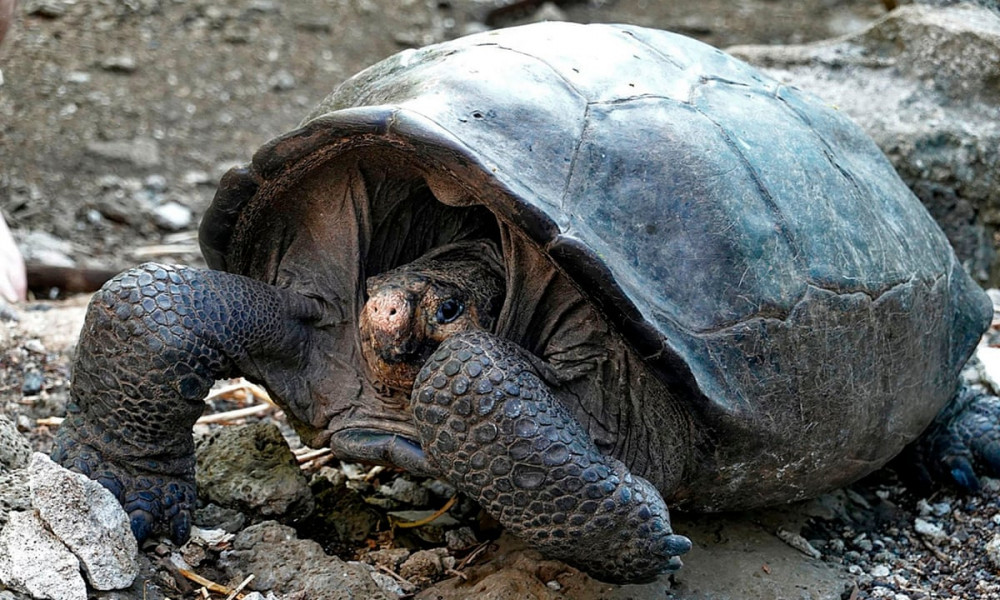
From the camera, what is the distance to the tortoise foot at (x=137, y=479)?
2.77 meters

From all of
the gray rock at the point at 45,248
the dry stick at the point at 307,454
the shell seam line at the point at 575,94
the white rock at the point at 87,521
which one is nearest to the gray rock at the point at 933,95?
the shell seam line at the point at 575,94

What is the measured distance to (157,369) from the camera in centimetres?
267

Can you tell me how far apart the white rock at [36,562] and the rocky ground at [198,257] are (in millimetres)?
208

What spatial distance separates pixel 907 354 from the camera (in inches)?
122

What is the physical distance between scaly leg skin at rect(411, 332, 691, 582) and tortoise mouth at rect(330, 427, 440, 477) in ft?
0.66

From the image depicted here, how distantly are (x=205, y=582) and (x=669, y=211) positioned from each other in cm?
142

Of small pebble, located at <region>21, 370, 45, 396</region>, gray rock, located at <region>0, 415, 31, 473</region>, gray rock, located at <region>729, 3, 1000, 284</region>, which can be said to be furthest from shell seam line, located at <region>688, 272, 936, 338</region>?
small pebble, located at <region>21, 370, 45, 396</region>

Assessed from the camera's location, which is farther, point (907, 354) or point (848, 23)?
point (848, 23)

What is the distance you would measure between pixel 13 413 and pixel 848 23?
743cm

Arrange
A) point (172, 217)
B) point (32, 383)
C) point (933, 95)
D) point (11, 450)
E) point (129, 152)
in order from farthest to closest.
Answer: point (129, 152) < point (172, 217) < point (933, 95) < point (32, 383) < point (11, 450)

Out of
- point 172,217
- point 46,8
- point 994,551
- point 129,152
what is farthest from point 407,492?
point 46,8

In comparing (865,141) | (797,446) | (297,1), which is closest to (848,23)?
(297,1)

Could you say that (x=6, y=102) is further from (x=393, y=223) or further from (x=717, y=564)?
(x=717, y=564)

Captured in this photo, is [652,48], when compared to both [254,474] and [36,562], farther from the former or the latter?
[36,562]
